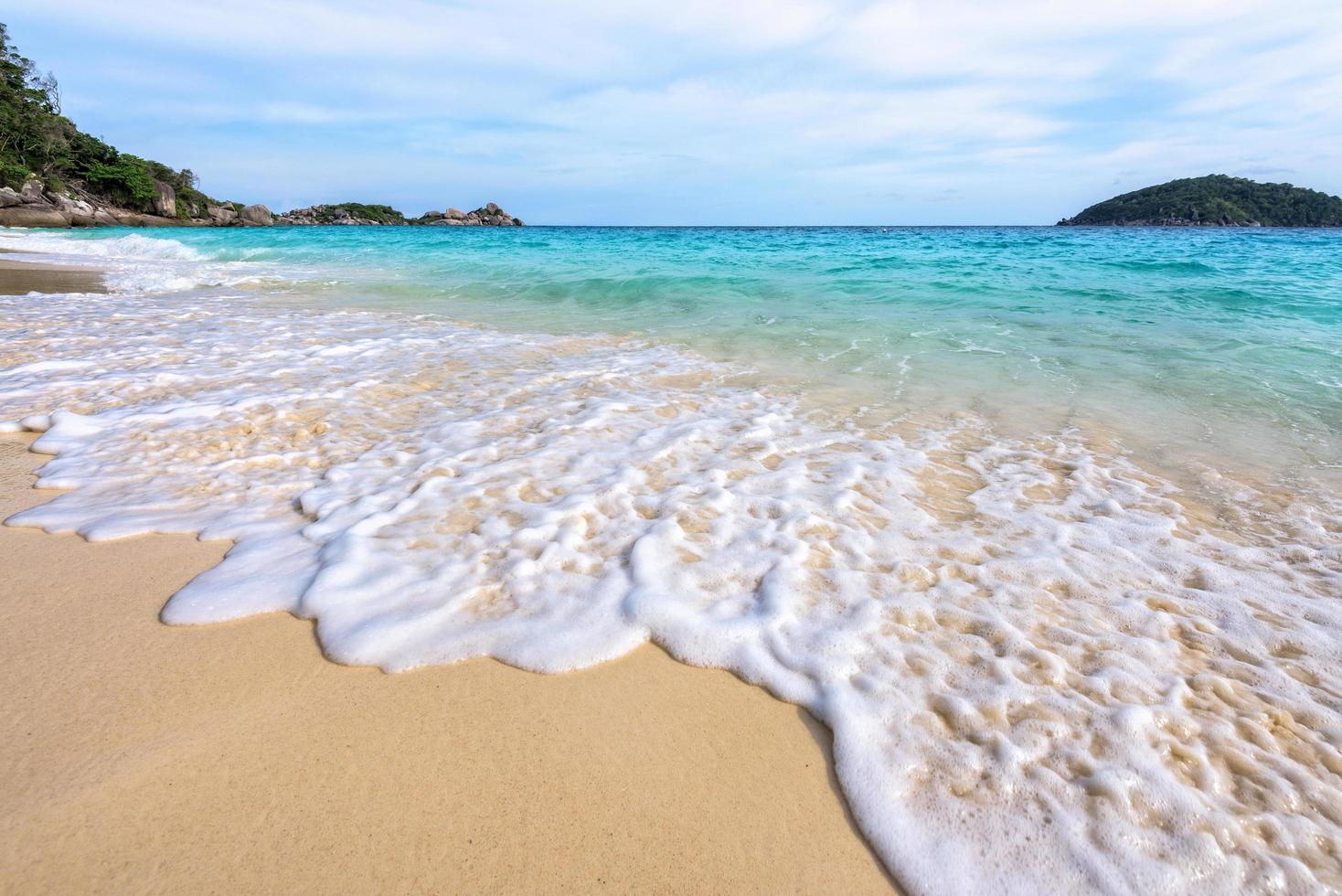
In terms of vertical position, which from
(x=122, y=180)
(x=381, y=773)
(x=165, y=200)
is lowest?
(x=381, y=773)

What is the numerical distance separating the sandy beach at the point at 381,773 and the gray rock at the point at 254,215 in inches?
3356

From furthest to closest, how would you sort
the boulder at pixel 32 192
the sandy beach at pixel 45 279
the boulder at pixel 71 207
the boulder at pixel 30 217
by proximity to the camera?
the boulder at pixel 71 207 → the boulder at pixel 32 192 → the boulder at pixel 30 217 → the sandy beach at pixel 45 279

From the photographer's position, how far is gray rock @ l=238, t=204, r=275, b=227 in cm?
6975

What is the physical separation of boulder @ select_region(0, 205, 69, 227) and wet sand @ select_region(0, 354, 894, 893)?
56.1m

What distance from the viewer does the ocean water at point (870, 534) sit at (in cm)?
165

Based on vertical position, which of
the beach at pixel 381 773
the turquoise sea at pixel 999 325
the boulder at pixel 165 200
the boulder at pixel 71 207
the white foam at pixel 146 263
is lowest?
the beach at pixel 381 773

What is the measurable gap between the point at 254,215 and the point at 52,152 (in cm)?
2092

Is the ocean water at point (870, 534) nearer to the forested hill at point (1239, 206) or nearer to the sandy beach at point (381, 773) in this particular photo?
the sandy beach at point (381, 773)

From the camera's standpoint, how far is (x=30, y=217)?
41.3 meters

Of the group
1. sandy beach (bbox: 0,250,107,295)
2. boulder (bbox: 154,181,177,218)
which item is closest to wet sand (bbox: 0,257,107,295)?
sandy beach (bbox: 0,250,107,295)

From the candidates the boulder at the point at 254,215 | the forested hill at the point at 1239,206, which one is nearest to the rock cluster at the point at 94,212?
the boulder at the point at 254,215

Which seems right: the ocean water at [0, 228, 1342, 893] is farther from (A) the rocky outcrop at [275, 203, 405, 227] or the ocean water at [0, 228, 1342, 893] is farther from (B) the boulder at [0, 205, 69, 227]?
(A) the rocky outcrop at [275, 203, 405, 227]

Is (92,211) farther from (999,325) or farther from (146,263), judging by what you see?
(999,325)

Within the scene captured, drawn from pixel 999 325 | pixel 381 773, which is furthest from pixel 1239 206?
pixel 381 773
